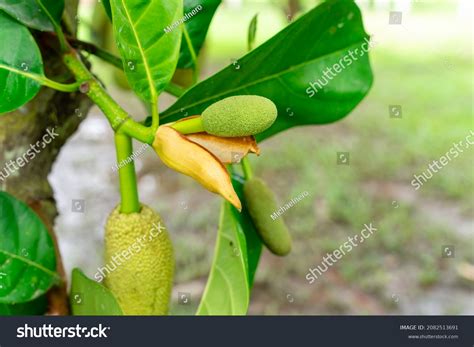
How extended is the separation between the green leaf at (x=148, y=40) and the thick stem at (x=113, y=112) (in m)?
0.03

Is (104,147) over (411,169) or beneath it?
over

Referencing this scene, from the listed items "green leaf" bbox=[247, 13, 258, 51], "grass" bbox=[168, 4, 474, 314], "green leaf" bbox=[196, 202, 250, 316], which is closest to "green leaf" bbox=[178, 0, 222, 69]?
"green leaf" bbox=[247, 13, 258, 51]

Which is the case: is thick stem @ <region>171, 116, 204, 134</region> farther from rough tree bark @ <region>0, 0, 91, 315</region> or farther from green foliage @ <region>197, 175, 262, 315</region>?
rough tree bark @ <region>0, 0, 91, 315</region>

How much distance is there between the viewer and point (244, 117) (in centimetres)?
48

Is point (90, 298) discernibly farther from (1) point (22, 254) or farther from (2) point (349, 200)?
(2) point (349, 200)

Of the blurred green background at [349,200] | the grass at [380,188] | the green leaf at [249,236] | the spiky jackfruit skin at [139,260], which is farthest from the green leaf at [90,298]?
→ the grass at [380,188]

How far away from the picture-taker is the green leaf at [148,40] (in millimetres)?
517

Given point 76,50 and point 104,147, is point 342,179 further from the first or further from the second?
point 76,50

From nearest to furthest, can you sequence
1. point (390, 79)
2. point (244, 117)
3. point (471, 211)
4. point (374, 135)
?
point (244, 117), point (471, 211), point (374, 135), point (390, 79)

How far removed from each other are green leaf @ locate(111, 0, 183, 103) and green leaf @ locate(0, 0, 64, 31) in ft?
0.41

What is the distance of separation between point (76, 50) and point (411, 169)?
2.39 metres

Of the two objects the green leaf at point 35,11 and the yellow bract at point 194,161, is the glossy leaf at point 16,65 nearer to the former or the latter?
the green leaf at point 35,11

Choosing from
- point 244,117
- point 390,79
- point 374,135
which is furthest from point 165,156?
point 390,79

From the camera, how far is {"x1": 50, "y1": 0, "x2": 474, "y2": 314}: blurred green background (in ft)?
7.39
